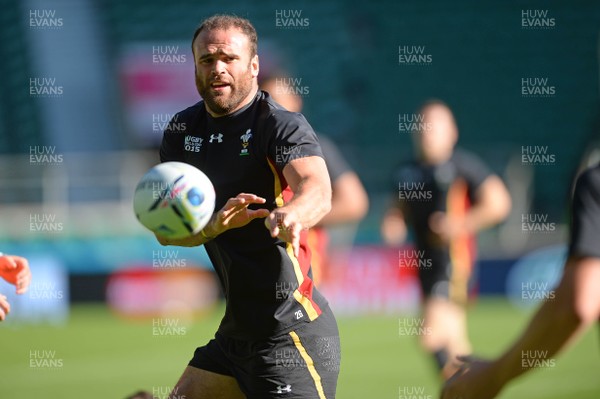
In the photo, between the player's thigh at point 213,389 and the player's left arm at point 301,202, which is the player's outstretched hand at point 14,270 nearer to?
the player's thigh at point 213,389

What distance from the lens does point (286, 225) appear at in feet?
13.4

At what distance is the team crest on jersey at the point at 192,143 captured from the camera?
5086 millimetres

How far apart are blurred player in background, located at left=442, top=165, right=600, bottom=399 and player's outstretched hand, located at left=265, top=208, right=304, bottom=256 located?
1212 mm

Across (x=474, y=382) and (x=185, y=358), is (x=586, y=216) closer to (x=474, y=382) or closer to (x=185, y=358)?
(x=474, y=382)

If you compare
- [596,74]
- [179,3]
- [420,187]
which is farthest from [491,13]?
[420,187]

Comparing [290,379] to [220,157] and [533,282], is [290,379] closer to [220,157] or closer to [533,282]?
[220,157]

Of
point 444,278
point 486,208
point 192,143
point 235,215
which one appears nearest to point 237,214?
point 235,215

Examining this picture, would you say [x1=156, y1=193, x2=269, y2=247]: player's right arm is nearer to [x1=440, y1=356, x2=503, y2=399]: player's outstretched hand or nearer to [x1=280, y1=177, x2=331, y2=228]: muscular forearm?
[x1=280, y1=177, x2=331, y2=228]: muscular forearm

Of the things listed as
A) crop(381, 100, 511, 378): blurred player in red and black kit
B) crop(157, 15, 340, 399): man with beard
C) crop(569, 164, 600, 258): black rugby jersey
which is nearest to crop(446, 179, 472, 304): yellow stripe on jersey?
crop(381, 100, 511, 378): blurred player in red and black kit

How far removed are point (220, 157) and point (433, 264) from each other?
5173 millimetres

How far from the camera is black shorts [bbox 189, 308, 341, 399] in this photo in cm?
479

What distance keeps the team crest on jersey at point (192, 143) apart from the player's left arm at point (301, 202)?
2.01 ft

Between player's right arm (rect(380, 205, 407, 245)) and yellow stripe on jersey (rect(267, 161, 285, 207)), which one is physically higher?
yellow stripe on jersey (rect(267, 161, 285, 207))

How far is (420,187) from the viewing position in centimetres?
1002
